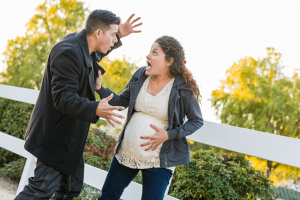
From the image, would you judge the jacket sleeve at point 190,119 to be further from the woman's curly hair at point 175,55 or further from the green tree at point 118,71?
the green tree at point 118,71

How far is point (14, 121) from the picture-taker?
5.02 metres

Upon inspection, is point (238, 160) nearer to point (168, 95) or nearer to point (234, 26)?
point (168, 95)

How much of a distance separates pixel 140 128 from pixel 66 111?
2.05 ft

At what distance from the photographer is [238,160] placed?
2939 mm

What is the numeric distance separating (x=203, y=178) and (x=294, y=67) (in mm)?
27409

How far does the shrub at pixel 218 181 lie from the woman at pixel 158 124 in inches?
28.0

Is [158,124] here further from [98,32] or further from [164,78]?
[98,32]

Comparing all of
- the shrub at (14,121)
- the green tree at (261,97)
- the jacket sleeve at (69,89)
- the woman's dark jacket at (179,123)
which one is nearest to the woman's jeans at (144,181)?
the woman's dark jacket at (179,123)

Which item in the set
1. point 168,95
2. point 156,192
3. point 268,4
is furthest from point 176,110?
point 268,4

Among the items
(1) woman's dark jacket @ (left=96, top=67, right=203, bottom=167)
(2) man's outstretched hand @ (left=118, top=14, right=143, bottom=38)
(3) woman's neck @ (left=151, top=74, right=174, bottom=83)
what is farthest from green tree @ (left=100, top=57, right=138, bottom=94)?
(1) woman's dark jacket @ (left=96, top=67, right=203, bottom=167)

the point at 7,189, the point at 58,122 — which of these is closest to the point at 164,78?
the point at 58,122

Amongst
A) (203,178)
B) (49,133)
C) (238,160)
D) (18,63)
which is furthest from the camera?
(18,63)

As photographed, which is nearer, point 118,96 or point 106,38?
point 106,38

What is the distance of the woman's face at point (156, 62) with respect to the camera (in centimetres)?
211
